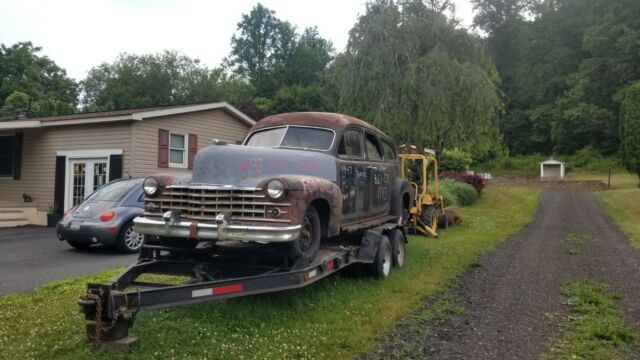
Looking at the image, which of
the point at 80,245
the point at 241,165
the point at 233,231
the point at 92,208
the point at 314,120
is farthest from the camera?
the point at 80,245

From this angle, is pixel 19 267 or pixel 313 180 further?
pixel 19 267

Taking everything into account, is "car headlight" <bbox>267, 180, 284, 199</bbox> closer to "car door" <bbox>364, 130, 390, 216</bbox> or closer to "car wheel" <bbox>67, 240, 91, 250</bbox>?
"car door" <bbox>364, 130, 390, 216</bbox>

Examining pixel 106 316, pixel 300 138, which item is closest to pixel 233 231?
pixel 106 316

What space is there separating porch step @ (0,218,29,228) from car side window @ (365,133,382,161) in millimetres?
13045

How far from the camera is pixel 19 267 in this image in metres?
8.84

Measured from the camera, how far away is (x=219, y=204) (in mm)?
5438

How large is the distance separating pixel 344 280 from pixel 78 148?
1241cm

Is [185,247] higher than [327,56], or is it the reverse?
[327,56]

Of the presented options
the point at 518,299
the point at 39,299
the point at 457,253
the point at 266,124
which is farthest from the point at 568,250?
the point at 39,299

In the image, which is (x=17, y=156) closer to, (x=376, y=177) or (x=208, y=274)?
(x=376, y=177)

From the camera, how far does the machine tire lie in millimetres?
13367

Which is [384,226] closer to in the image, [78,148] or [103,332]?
[103,332]

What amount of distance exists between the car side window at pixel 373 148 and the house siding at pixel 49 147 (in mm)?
9347

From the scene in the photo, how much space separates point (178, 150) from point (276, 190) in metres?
12.6
